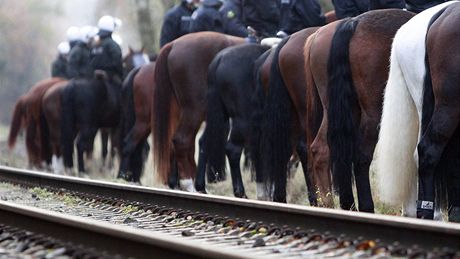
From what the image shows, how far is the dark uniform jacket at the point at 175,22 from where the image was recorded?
17.3m

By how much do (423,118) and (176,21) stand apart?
9.35 metres

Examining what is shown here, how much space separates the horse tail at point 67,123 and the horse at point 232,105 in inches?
→ 276

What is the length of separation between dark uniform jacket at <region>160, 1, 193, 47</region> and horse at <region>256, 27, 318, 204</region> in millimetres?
5978

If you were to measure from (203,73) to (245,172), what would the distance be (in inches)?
127

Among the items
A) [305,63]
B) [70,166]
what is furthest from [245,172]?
[305,63]

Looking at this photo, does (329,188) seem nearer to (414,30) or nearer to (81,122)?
(414,30)

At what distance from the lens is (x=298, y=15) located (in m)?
13.1

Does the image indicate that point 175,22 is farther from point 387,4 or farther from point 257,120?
point 387,4

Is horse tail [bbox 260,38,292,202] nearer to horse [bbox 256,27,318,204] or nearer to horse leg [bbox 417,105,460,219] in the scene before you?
horse [bbox 256,27,318,204]

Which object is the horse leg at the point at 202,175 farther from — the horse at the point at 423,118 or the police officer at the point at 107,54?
the police officer at the point at 107,54

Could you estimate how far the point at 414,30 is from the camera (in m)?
8.75

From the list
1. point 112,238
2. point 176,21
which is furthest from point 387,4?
Answer: point 176,21

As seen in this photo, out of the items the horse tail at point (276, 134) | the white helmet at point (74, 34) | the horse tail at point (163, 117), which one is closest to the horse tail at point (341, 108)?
the horse tail at point (276, 134)

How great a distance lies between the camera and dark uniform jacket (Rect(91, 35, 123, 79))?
1872 cm
